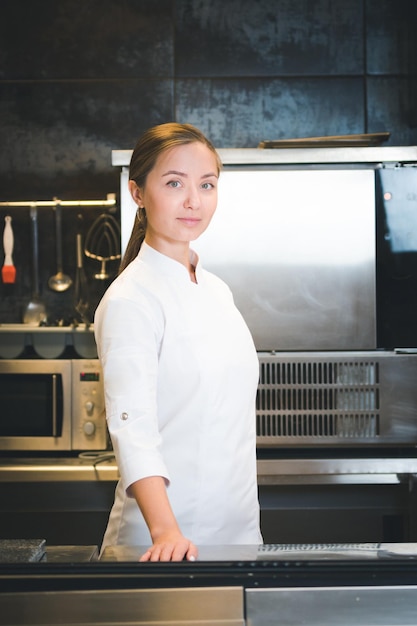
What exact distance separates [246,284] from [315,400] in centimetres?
44

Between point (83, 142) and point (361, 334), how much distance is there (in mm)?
1450

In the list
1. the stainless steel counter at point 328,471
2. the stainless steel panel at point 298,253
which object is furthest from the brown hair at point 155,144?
the stainless steel counter at point 328,471

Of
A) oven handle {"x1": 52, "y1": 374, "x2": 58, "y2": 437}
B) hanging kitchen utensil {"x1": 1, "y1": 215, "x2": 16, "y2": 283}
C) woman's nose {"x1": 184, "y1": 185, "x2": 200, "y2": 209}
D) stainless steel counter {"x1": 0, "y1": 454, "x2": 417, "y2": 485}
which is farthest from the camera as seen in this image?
hanging kitchen utensil {"x1": 1, "y1": 215, "x2": 16, "y2": 283}

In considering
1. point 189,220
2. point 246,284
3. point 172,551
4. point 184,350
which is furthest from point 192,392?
point 246,284

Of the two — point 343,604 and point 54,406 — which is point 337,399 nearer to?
point 54,406

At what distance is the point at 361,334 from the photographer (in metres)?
2.70

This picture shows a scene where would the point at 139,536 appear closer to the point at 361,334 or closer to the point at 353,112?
the point at 361,334

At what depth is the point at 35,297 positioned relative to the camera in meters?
3.34

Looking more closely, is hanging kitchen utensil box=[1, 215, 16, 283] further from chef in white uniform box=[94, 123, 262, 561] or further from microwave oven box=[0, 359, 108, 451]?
chef in white uniform box=[94, 123, 262, 561]

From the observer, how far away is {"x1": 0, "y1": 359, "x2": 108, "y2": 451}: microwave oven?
2852mm

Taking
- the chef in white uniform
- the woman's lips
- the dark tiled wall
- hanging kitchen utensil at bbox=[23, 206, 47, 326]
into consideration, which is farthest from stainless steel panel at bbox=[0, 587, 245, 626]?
the dark tiled wall

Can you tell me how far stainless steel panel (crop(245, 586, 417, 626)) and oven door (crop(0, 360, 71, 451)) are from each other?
2059mm

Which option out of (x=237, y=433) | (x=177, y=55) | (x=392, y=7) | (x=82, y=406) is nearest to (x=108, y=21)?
(x=177, y=55)

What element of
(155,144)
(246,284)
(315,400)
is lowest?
(315,400)
